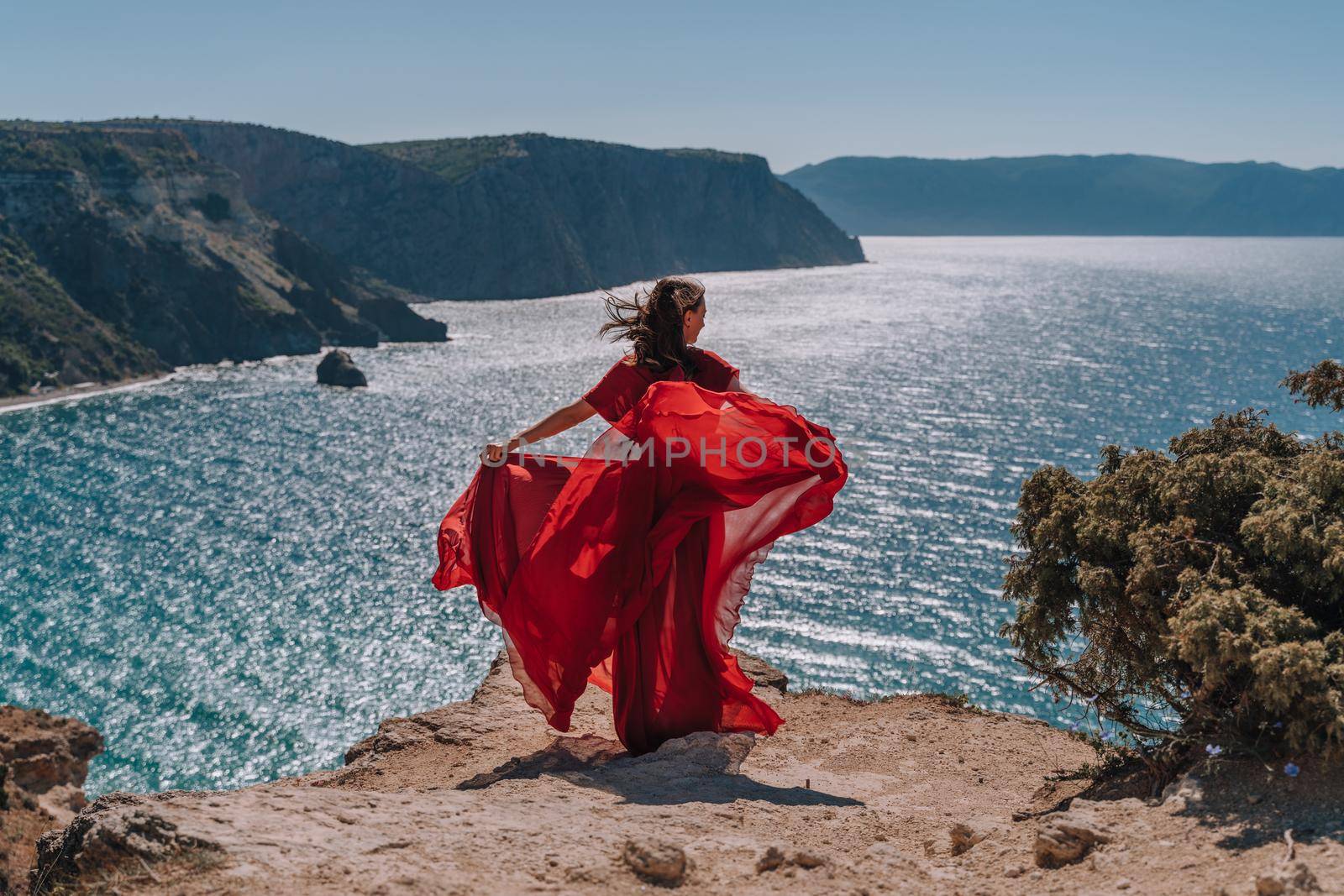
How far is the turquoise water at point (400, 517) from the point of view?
34281 mm

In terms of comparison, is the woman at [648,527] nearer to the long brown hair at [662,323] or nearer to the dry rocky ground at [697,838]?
the long brown hair at [662,323]

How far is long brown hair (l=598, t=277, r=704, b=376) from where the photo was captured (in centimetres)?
697

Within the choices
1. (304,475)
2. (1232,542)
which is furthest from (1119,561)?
(304,475)

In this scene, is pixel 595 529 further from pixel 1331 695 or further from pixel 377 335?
pixel 377 335

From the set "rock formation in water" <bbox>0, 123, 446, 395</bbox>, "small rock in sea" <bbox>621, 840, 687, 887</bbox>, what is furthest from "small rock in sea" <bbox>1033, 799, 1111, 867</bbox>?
"rock formation in water" <bbox>0, 123, 446, 395</bbox>

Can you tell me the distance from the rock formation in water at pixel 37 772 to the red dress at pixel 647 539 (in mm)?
14649

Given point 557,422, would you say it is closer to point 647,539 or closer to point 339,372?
point 647,539

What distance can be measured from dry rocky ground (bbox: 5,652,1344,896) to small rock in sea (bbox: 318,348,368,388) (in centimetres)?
8502

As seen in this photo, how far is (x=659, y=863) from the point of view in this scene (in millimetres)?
4461

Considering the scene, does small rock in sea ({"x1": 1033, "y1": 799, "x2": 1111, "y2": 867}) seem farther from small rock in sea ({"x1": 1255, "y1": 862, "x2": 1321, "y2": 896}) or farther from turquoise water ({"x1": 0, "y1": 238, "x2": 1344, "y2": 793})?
turquoise water ({"x1": 0, "y1": 238, "x2": 1344, "y2": 793})

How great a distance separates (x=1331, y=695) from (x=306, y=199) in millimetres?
181111

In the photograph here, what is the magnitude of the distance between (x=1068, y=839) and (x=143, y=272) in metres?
114

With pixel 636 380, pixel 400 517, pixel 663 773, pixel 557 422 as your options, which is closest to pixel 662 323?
pixel 636 380

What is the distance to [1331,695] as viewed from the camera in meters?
4.50
